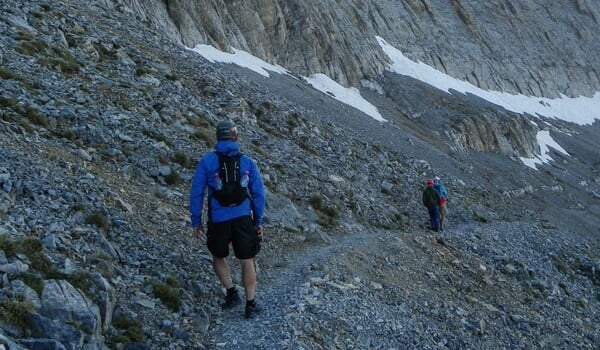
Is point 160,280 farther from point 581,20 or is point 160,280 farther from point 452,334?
point 581,20

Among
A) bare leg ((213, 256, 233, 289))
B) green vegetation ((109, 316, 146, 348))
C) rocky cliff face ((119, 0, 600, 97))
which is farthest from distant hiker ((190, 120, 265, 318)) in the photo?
rocky cliff face ((119, 0, 600, 97))

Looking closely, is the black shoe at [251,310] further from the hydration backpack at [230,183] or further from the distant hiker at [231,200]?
the hydration backpack at [230,183]

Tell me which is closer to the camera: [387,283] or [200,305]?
[200,305]

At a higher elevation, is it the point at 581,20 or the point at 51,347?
the point at 581,20

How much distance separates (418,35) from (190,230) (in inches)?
2618

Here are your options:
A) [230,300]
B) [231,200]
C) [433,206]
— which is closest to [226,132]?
[231,200]

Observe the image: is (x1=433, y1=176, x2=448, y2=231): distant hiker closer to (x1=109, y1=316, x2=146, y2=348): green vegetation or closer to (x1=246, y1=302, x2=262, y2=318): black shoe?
(x1=246, y1=302, x2=262, y2=318): black shoe

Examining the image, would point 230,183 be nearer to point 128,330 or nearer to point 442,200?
point 128,330

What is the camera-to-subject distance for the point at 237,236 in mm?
9555

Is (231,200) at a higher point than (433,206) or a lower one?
higher

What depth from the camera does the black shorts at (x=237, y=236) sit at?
9.52 meters

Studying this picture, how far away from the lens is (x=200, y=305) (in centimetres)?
991

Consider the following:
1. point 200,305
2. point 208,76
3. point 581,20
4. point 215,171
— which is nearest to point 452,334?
point 200,305

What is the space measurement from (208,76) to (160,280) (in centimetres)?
1744
